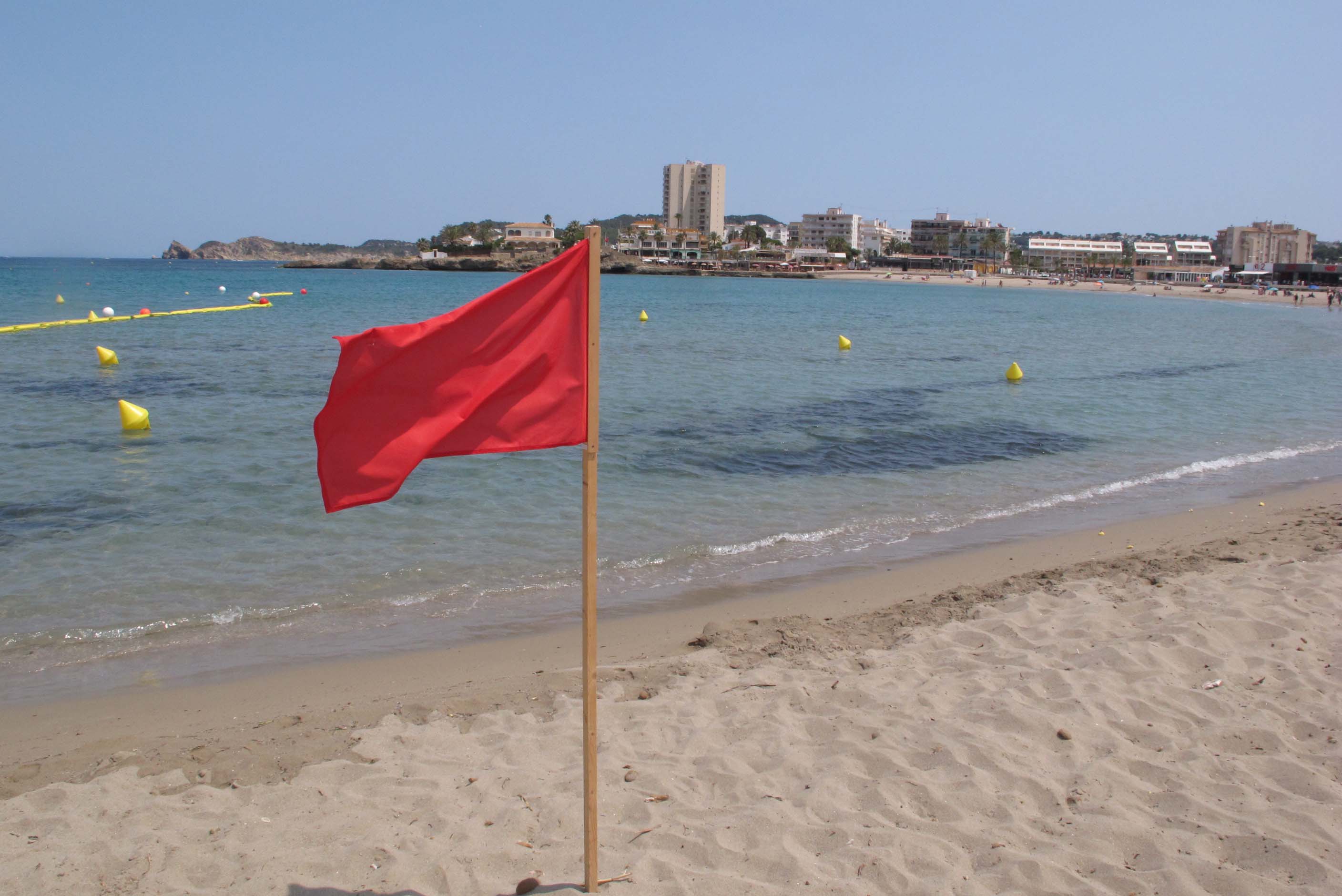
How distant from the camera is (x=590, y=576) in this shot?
3.58 meters

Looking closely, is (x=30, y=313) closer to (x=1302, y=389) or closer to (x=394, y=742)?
(x=394, y=742)

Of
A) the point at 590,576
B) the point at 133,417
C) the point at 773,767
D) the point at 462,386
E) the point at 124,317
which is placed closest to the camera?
the point at 462,386

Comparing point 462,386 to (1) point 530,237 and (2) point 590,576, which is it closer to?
(2) point 590,576

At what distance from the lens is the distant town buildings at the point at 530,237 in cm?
18475

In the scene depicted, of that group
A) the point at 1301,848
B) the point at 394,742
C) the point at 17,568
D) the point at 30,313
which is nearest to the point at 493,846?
the point at 394,742

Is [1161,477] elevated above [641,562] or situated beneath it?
elevated above

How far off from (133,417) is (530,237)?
183585mm

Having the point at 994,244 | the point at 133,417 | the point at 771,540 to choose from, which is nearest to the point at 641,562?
the point at 771,540

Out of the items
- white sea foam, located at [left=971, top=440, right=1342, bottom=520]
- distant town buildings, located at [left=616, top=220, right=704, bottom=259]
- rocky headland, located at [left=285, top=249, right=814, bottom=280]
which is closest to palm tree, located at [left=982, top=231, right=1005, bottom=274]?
rocky headland, located at [left=285, top=249, right=814, bottom=280]

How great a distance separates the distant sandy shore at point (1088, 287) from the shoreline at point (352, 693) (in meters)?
103

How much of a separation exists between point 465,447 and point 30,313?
50.6 m

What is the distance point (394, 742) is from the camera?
5.18 meters

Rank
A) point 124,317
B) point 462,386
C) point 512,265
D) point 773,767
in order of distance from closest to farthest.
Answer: point 462,386 < point 773,767 < point 124,317 < point 512,265

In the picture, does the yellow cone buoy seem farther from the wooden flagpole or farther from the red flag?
the wooden flagpole
